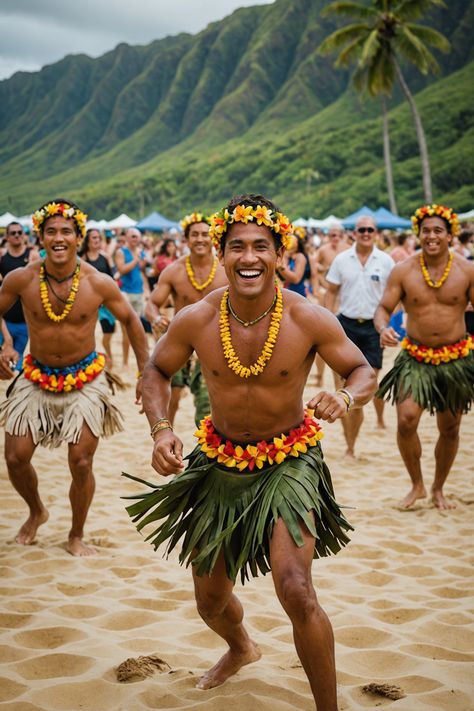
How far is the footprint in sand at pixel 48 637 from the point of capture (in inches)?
146

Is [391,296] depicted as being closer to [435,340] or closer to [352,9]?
[435,340]

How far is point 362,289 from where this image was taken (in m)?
7.63

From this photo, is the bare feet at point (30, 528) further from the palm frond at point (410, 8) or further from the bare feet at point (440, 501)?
the palm frond at point (410, 8)

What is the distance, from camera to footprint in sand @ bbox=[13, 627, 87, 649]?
3.70 meters

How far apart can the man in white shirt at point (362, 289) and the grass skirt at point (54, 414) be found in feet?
10.0

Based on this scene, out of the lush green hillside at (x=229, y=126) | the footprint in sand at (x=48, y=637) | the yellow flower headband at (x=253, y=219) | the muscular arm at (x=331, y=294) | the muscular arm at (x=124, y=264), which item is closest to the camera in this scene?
the yellow flower headband at (x=253, y=219)

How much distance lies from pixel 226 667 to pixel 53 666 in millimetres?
769

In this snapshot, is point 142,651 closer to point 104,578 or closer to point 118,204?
point 104,578

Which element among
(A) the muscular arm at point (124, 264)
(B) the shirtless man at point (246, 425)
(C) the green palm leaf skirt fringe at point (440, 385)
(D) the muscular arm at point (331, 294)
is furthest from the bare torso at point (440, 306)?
(A) the muscular arm at point (124, 264)

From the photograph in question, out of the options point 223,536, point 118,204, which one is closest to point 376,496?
point 223,536

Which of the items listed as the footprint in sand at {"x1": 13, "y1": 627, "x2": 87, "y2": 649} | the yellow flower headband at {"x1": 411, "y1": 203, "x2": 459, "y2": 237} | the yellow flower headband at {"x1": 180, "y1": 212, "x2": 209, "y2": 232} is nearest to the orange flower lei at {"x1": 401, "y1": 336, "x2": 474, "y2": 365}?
the yellow flower headband at {"x1": 411, "y1": 203, "x2": 459, "y2": 237}

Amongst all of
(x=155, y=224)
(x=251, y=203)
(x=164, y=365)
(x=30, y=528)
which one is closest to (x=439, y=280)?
(x=251, y=203)

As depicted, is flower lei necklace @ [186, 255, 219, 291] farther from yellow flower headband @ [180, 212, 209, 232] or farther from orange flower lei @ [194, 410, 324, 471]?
orange flower lei @ [194, 410, 324, 471]

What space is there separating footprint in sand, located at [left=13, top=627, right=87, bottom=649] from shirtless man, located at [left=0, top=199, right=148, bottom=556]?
116 centimetres
